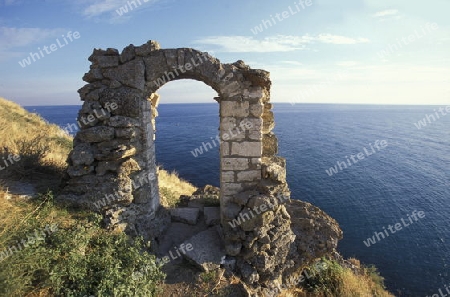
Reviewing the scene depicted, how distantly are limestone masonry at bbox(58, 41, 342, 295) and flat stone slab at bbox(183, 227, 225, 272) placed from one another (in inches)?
8.2

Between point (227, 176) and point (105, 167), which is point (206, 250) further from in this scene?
point (105, 167)

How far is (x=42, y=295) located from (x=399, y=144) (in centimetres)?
5236

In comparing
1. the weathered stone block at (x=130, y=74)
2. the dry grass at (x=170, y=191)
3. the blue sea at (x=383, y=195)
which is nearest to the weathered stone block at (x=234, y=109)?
the weathered stone block at (x=130, y=74)

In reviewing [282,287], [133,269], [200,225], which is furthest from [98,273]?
[282,287]

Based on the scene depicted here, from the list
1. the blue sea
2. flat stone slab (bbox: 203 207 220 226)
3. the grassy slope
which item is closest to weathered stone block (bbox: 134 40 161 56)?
the grassy slope

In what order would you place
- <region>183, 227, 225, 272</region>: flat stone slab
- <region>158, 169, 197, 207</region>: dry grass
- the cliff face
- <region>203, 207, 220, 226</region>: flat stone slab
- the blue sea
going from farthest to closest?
the blue sea
<region>158, 169, 197, 207</region>: dry grass
<region>203, 207, 220, 226</region>: flat stone slab
the cliff face
<region>183, 227, 225, 272</region>: flat stone slab

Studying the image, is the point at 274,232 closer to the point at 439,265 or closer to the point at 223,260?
the point at 223,260

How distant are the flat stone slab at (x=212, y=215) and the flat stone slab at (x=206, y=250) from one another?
1.44ft

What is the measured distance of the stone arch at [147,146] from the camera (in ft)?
19.0

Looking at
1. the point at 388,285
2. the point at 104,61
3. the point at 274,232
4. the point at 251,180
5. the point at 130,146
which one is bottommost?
the point at 388,285

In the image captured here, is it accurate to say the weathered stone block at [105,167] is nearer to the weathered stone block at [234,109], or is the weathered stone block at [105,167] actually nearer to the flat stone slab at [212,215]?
the weathered stone block at [234,109]

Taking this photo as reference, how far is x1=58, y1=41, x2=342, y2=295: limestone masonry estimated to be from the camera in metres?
5.78

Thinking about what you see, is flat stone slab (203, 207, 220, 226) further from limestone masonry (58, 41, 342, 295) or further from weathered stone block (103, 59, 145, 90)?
weathered stone block (103, 59, 145, 90)

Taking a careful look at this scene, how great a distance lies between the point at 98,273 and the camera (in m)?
4.32
